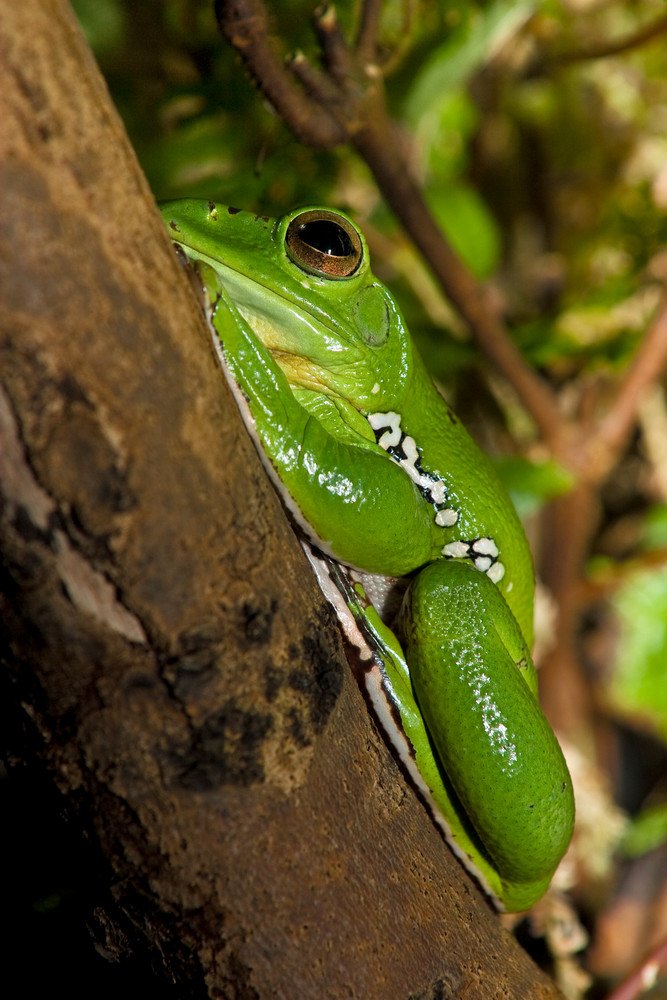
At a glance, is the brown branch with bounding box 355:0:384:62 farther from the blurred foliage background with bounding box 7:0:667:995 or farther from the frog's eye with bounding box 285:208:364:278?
the frog's eye with bounding box 285:208:364:278

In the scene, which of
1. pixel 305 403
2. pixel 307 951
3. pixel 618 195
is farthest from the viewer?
pixel 618 195

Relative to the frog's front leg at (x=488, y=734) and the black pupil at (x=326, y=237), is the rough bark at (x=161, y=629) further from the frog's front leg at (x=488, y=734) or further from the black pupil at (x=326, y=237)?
the black pupil at (x=326, y=237)

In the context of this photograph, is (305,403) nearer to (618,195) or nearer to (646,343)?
(646,343)

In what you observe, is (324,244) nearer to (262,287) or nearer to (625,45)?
(262,287)

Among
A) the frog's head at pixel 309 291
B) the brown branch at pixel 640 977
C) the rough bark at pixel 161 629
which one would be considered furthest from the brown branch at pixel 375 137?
the brown branch at pixel 640 977

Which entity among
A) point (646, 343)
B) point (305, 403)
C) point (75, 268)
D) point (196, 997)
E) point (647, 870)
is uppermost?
point (75, 268)

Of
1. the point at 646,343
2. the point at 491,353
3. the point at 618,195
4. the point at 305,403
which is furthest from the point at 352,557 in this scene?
the point at 618,195
